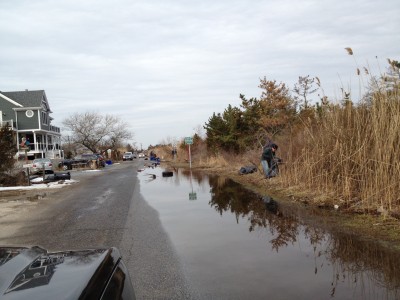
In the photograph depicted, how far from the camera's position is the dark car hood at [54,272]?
1.84m

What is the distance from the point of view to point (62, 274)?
210 cm

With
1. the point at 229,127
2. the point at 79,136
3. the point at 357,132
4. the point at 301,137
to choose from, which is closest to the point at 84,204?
the point at 301,137

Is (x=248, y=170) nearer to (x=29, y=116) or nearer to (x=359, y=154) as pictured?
(x=359, y=154)

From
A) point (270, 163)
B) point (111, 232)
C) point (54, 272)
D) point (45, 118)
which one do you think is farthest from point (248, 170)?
point (45, 118)

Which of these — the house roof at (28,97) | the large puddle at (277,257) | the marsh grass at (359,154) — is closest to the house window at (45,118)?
the house roof at (28,97)

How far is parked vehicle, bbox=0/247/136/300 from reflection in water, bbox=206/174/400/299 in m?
2.71

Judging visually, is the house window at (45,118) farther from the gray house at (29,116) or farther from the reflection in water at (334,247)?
the reflection in water at (334,247)

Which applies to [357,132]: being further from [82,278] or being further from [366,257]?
[82,278]

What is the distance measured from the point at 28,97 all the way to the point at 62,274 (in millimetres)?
49836

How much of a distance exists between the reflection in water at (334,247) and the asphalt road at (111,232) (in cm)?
180

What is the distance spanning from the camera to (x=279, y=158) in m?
14.1

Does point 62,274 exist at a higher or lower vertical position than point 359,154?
lower

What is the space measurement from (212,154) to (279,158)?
1593cm

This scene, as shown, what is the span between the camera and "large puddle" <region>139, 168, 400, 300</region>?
4.07 meters
